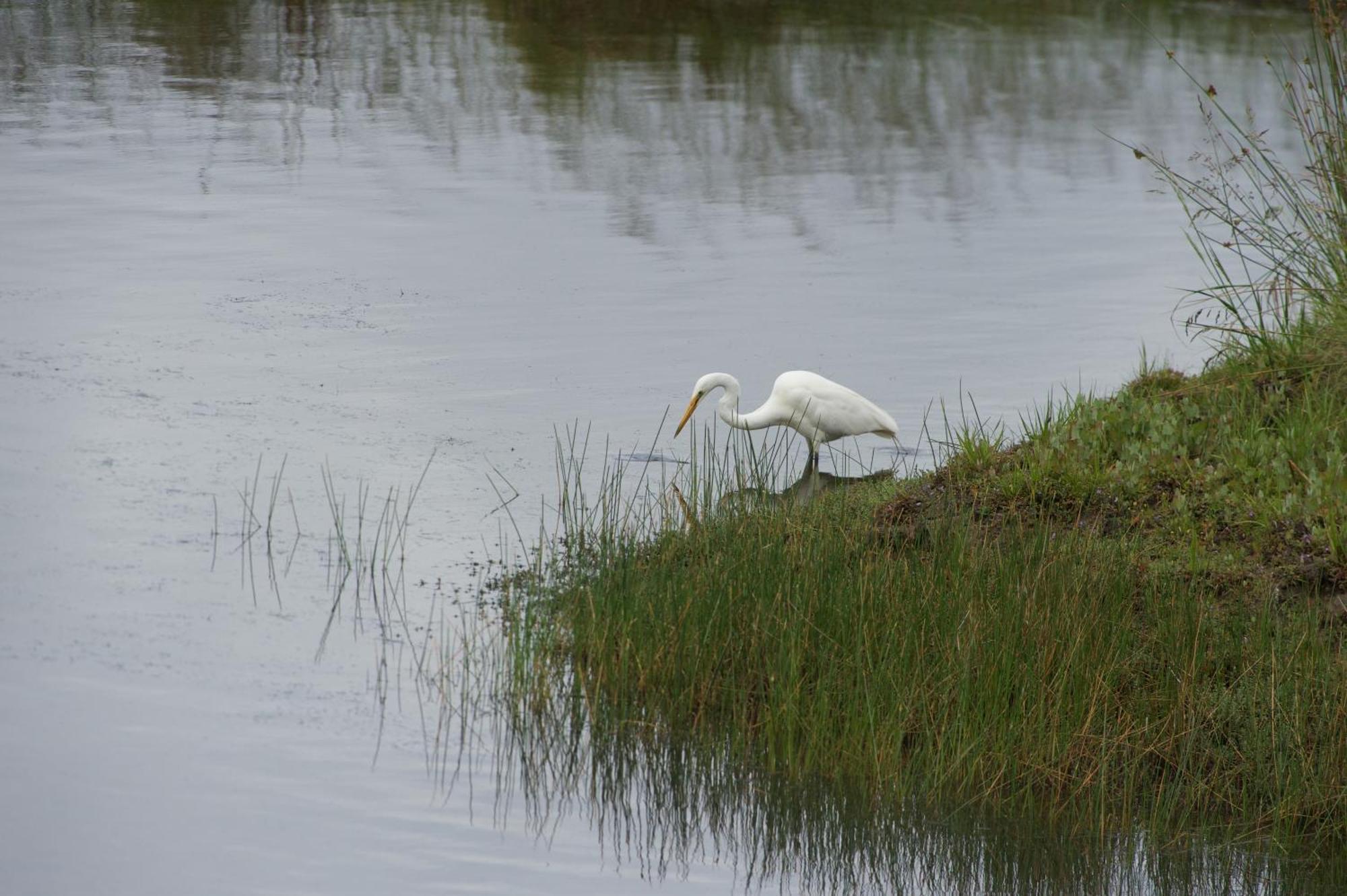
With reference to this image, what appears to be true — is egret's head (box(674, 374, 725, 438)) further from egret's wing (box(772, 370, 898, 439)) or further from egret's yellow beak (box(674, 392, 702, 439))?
egret's wing (box(772, 370, 898, 439))

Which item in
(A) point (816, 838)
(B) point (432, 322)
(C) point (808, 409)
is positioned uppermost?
(B) point (432, 322)

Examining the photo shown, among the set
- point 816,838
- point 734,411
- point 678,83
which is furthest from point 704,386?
point 678,83

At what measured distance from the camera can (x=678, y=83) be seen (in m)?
18.5

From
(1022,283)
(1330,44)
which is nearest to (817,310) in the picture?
(1022,283)

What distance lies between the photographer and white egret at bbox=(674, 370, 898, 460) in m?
8.33

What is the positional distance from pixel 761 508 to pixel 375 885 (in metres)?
2.26

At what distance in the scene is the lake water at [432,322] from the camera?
16.1 feet

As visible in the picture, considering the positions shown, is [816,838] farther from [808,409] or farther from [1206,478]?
[808,409]

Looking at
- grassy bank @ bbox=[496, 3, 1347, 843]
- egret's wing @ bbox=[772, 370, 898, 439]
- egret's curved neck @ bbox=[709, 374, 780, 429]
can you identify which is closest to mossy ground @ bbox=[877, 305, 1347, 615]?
grassy bank @ bbox=[496, 3, 1347, 843]

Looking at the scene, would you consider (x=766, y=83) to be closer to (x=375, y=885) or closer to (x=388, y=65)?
(x=388, y=65)

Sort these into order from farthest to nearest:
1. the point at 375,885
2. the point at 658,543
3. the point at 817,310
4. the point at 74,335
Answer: the point at 817,310 < the point at 74,335 < the point at 658,543 < the point at 375,885

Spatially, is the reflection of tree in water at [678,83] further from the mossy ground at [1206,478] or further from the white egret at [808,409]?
the mossy ground at [1206,478]

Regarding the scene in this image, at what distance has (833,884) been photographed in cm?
471

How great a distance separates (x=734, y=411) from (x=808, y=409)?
358mm
